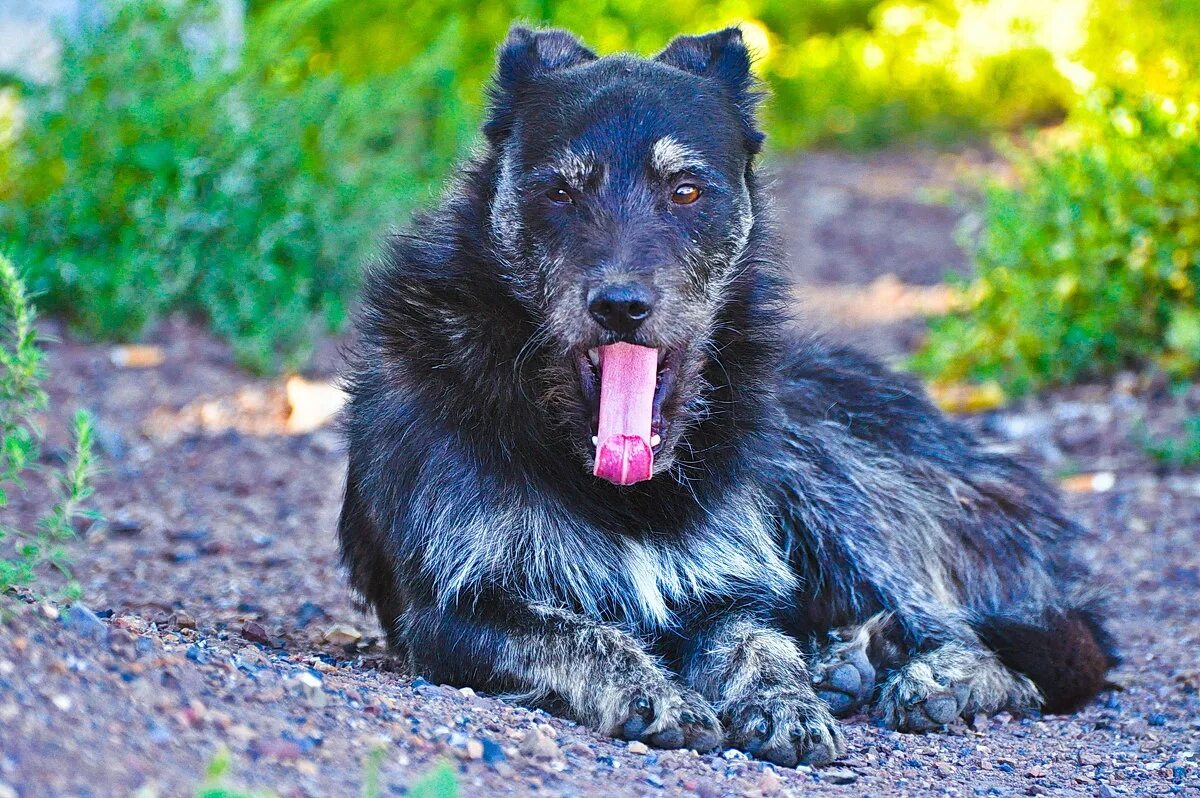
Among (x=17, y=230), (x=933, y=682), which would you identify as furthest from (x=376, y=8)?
(x=933, y=682)

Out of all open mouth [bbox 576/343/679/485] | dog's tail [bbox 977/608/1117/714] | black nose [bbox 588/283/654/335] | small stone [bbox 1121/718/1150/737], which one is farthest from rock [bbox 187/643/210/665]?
small stone [bbox 1121/718/1150/737]

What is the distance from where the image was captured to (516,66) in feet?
14.9

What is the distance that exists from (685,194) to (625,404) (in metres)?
0.65

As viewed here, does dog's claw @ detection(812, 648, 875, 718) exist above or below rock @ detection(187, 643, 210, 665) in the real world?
below

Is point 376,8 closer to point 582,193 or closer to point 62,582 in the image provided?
point 62,582

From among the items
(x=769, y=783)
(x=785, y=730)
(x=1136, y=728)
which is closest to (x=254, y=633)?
(x=785, y=730)

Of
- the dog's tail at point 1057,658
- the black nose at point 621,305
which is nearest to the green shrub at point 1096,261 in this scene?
the dog's tail at point 1057,658

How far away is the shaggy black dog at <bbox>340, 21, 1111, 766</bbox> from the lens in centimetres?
396

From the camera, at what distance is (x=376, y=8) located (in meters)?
10.9

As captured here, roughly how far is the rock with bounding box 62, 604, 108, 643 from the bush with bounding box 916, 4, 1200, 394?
5.93m

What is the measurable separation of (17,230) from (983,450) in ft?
18.2

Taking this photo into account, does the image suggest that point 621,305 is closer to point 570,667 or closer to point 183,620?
point 570,667

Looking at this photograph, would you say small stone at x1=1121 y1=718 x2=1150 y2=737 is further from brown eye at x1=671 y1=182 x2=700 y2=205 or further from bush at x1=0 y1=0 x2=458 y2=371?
bush at x1=0 y1=0 x2=458 y2=371

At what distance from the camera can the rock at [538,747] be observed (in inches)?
131
